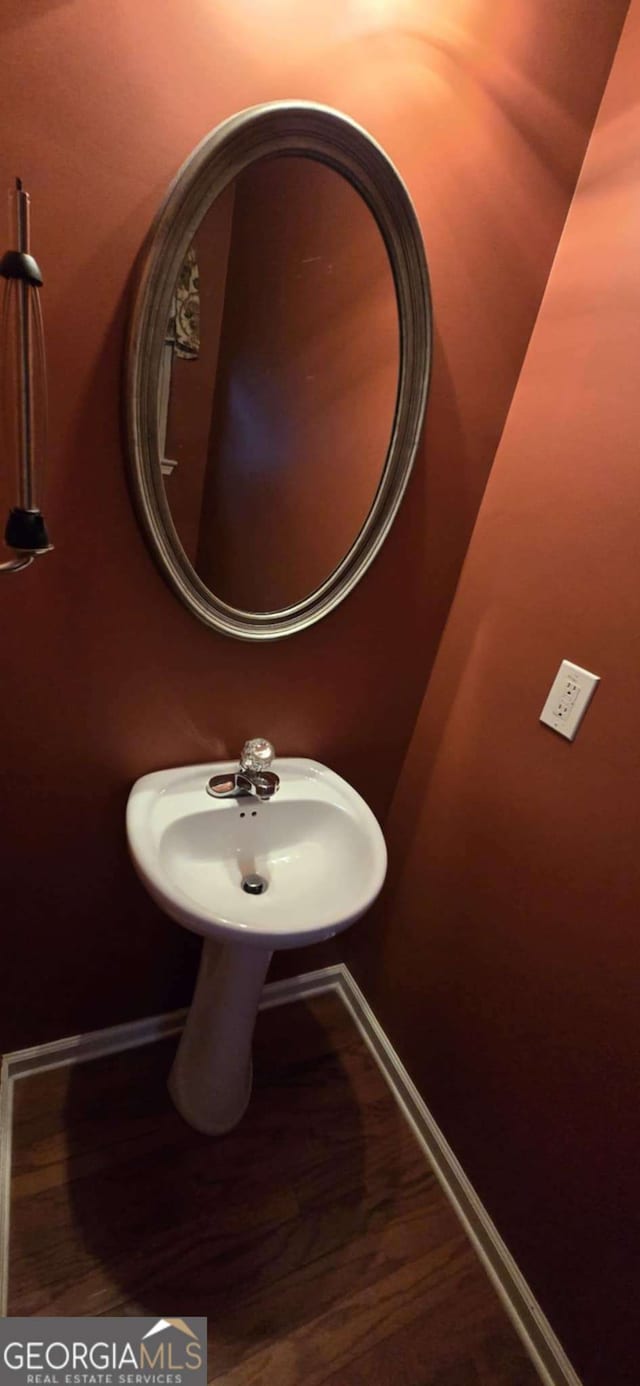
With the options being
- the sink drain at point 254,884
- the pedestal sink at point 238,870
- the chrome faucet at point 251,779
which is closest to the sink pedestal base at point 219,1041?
the pedestal sink at point 238,870

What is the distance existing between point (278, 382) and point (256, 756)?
23.9 inches

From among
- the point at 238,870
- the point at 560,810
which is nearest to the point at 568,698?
the point at 560,810

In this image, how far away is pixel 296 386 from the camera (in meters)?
0.95

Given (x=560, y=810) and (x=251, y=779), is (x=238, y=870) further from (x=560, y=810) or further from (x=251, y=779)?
(x=560, y=810)

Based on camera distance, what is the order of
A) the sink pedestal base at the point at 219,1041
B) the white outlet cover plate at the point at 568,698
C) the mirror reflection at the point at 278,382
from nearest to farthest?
the mirror reflection at the point at 278,382 → the white outlet cover plate at the point at 568,698 → the sink pedestal base at the point at 219,1041

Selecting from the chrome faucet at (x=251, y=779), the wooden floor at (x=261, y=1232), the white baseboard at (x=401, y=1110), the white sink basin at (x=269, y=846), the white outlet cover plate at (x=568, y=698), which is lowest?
the wooden floor at (x=261, y=1232)

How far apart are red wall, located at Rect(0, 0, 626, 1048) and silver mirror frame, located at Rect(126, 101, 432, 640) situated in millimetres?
32

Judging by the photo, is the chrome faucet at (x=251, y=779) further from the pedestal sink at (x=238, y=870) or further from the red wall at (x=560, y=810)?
the red wall at (x=560, y=810)

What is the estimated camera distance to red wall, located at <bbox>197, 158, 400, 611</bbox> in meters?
0.86

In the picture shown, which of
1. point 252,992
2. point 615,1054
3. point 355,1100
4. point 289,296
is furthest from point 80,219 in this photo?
point 355,1100

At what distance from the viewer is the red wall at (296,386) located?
864 mm

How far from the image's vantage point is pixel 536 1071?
107 cm

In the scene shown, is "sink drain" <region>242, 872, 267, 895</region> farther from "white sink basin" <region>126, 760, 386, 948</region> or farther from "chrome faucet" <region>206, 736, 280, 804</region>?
"chrome faucet" <region>206, 736, 280, 804</region>

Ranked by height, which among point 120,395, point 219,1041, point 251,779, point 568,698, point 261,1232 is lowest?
point 261,1232
